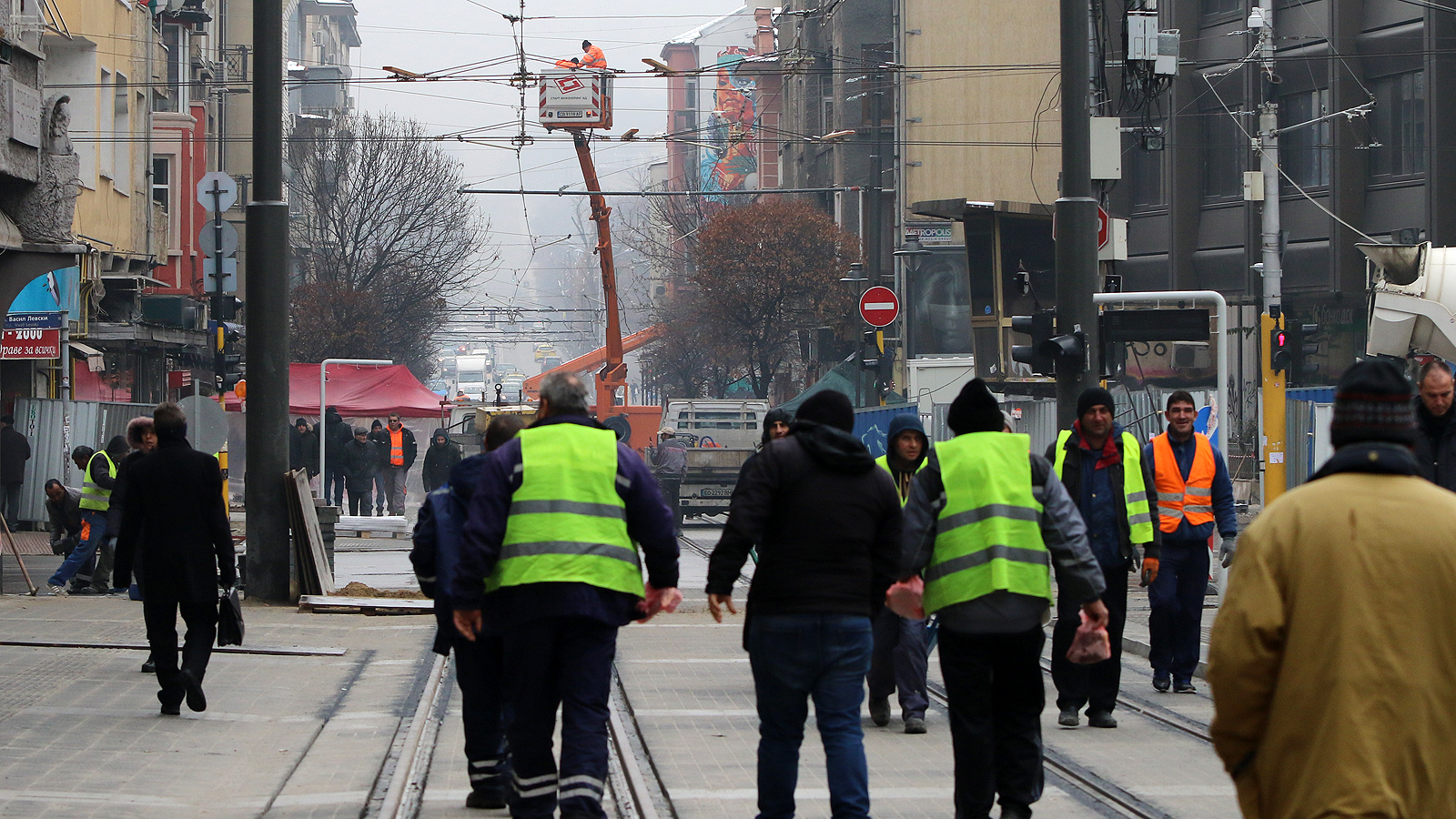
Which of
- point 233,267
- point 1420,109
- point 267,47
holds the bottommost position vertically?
point 233,267

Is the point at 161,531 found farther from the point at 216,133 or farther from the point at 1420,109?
the point at 216,133

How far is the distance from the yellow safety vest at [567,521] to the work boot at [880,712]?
3641mm

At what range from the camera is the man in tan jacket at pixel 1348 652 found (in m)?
3.43

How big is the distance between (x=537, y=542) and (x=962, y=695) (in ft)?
5.49

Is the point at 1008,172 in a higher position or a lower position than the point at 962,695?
higher

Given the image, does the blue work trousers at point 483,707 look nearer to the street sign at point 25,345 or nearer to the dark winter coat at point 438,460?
the street sign at point 25,345

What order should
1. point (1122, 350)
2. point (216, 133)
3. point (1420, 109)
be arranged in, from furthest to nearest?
point (216, 133)
point (1420, 109)
point (1122, 350)

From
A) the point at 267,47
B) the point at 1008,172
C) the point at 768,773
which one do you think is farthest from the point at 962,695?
the point at 1008,172

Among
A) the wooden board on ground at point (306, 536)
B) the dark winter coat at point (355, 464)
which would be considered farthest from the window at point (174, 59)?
the wooden board on ground at point (306, 536)

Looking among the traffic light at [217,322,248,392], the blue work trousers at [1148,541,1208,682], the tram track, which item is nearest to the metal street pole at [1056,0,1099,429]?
the blue work trousers at [1148,541,1208,682]

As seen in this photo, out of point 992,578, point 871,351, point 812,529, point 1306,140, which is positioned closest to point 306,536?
point 992,578

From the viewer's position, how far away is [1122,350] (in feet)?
49.8

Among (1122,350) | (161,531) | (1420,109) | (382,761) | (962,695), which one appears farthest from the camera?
(1420,109)

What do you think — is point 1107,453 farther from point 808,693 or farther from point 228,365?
point 228,365
